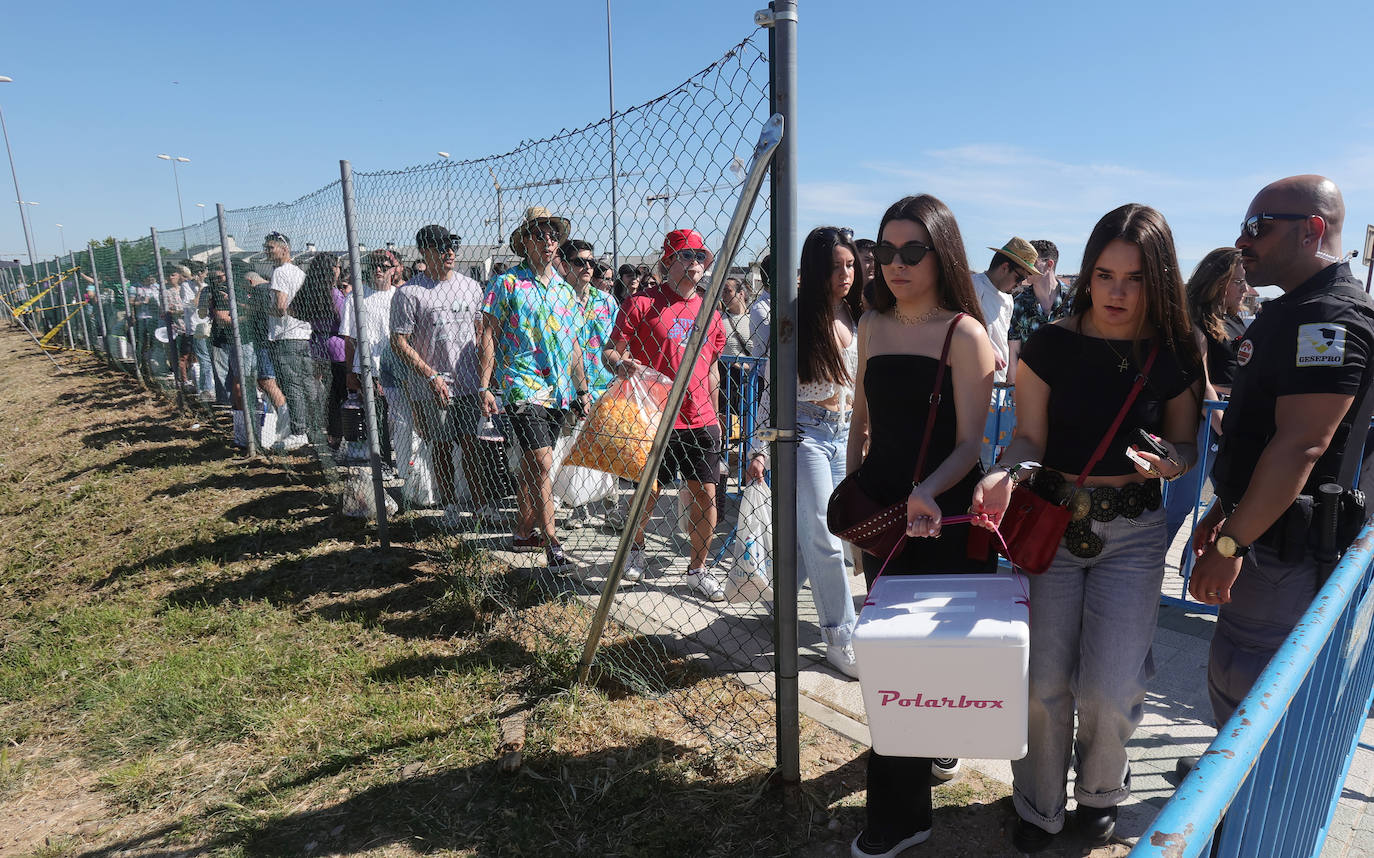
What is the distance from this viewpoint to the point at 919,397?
229cm

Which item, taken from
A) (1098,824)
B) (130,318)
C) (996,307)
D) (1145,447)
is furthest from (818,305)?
(130,318)

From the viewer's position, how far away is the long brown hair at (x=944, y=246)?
2260mm

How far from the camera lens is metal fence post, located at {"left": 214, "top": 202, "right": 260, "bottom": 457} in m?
7.43

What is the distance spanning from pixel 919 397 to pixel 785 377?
391 millimetres

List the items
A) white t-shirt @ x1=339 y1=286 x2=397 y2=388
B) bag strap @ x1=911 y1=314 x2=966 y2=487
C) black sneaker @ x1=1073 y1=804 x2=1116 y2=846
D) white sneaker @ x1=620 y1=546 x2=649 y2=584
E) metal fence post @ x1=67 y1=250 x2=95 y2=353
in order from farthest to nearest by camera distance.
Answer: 1. metal fence post @ x1=67 y1=250 x2=95 y2=353
2. white t-shirt @ x1=339 y1=286 x2=397 y2=388
3. white sneaker @ x1=620 y1=546 x2=649 y2=584
4. black sneaker @ x1=1073 y1=804 x2=1116 y2=846
5. bag strap @ x1=911 y1=314 x2=966 y2=487

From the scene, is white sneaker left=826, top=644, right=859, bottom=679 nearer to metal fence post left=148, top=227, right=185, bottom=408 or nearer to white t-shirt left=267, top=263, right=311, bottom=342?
white t-shirt left=267, top=263, right=311, bottom=342

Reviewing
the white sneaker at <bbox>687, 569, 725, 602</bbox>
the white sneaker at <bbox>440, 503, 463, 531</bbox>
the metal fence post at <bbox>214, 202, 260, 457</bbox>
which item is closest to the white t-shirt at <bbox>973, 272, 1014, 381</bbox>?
the white sneaker at <bbox>687, 569, 725, 602</bbox>

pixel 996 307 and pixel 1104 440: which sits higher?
pixel 996 307

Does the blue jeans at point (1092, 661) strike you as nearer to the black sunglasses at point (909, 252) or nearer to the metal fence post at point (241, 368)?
the black sunglasses at point (909, 252)

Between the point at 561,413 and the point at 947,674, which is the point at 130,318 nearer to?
the point at 561,413

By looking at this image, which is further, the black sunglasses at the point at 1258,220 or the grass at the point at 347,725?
the grass at the point at 347,725

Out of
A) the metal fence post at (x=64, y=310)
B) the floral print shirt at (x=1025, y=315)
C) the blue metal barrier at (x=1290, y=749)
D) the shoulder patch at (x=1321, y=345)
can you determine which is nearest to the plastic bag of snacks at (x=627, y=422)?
the shoulder patch at (x=1321, y=345)

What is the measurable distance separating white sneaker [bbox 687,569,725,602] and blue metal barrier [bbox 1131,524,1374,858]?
265 centimetres

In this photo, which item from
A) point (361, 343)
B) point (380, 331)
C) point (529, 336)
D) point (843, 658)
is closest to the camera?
point (843, 658)
